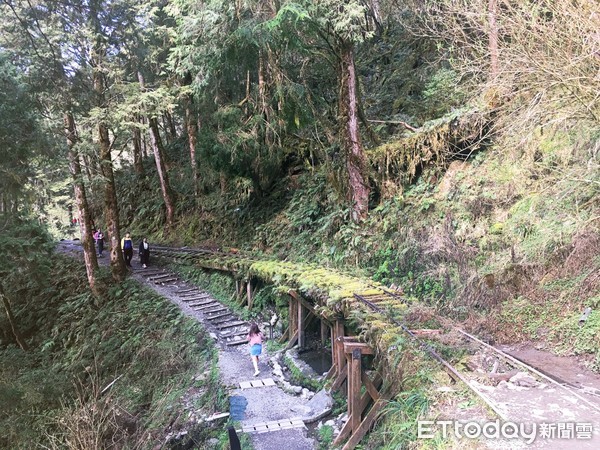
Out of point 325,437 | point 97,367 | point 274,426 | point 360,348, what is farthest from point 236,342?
point 360,348

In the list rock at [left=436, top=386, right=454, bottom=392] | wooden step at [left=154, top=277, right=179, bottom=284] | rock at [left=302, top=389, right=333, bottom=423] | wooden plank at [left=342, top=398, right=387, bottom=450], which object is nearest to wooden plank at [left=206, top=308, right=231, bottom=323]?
wooden step at [left=154, top=277, right=179, bottom=284]

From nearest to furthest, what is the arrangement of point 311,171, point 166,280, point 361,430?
point 361,430, point 166,280, point 311,171

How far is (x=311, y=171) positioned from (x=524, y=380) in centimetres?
1385

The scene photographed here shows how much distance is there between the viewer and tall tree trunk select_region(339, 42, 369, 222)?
516 inches

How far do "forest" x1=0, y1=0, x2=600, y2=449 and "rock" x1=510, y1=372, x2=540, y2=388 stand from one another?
127 cm

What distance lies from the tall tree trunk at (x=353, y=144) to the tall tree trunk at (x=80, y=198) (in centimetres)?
915

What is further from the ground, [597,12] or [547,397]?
[597,12]

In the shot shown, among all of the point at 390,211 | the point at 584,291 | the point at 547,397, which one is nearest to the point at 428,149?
the point at 390,211

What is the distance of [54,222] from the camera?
39.2m

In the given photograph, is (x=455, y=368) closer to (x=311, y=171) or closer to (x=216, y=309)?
(x=216, y=309)

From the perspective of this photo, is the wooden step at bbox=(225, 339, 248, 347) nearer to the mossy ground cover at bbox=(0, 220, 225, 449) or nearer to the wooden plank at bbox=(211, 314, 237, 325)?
the mossy ground cover at bbox=(0, 220, 225, 449)

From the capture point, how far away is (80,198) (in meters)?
15.2

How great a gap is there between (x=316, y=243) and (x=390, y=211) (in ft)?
10.8

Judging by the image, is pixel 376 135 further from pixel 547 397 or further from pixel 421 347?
pixel 547 397
